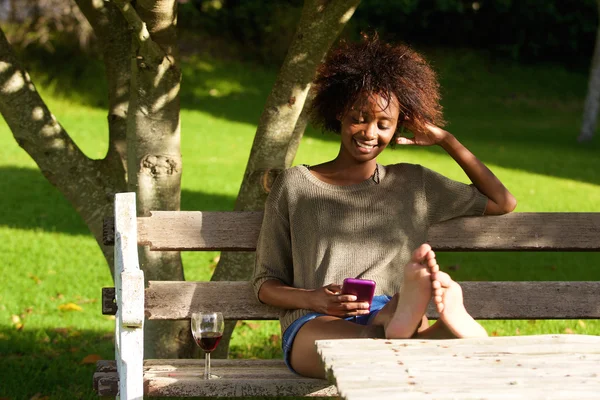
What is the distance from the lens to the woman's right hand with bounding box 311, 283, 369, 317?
10.7 ft

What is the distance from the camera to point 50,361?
528cm

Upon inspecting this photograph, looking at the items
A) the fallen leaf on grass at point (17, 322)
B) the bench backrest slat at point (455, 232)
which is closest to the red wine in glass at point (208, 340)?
the bench backrest slat at point (455, 232)

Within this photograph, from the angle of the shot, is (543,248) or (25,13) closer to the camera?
(543,248)

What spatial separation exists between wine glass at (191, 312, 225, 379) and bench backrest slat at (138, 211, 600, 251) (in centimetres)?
50

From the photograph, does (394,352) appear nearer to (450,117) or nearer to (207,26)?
(450,117)

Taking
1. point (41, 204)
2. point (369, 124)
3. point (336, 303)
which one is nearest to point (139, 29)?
point (369, 124)

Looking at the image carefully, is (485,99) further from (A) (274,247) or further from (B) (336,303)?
(B) (336,303)

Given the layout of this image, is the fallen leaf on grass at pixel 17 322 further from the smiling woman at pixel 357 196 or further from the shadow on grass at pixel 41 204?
the smiling woman at pixel 357 196

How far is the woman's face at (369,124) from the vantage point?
11.7ft

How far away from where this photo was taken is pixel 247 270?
176 inches

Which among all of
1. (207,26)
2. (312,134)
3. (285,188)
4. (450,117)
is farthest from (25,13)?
(285,188)

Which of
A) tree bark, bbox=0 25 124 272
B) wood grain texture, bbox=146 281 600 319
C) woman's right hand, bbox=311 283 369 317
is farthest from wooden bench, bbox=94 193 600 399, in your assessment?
tree bark, bbox=0 25 124 272

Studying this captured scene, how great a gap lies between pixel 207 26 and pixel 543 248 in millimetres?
17356

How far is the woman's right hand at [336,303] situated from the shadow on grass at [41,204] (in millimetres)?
5546
